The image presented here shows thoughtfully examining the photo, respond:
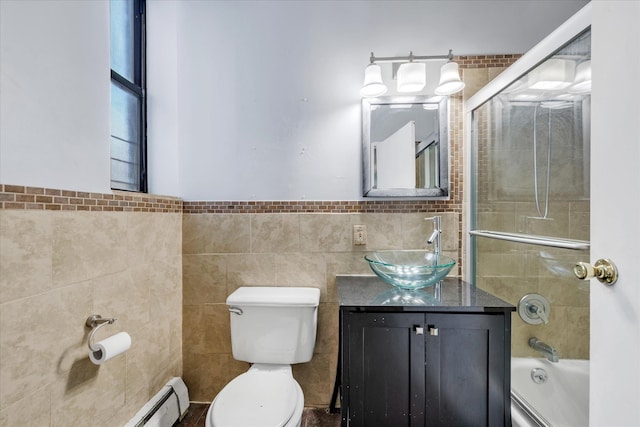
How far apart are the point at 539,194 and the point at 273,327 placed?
136 centimetres

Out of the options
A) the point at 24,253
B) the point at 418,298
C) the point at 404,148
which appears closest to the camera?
the point at 24,253

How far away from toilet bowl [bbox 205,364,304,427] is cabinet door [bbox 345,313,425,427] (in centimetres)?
24

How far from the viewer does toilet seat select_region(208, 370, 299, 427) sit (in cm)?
104

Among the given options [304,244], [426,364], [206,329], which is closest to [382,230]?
[304,244]

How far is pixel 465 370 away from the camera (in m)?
1.14

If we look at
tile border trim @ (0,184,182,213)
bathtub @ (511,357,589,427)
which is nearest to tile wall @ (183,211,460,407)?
tile border trim @ (0,184,182,213)

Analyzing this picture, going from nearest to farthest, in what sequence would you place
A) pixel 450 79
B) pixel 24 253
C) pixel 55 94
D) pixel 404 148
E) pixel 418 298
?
pixel 24 253, pixel 55 94, pixel 418 298, pixel 450 79, pixel 404 148

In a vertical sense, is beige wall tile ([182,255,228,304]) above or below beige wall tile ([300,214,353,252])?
below

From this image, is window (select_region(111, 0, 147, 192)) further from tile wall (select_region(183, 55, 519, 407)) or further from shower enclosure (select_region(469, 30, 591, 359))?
shower enclosure (select_region(469, 30, 591, 359))

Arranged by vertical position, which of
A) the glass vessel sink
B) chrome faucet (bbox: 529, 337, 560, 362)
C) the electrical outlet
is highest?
the electrical outlet

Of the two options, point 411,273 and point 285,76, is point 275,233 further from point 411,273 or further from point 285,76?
point 285,76
